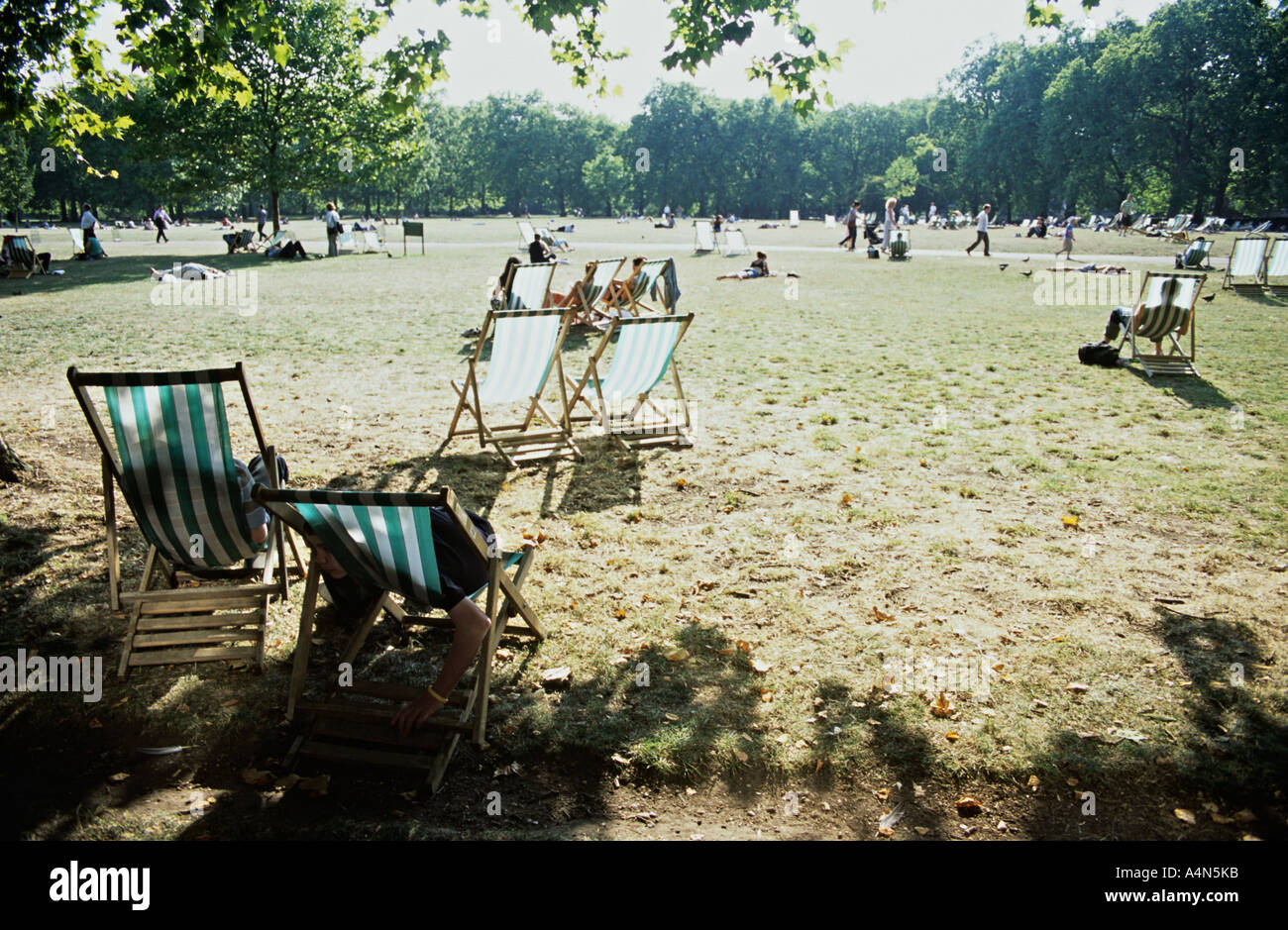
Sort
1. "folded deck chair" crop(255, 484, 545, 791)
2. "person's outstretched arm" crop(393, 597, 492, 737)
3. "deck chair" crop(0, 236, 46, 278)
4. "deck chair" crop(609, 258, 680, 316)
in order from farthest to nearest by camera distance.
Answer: "deck chair" crop(0, 236, 46, 278) → "deck chair" crop(609, 258, 680, 316) → "person's outstretched arm" crop(393, 597, 492, 737) → "folded deck chair" crop(255, 484, 545, 791)

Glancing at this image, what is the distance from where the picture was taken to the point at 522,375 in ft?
22.0

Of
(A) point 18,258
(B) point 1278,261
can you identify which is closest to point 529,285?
(B) point 1278,261

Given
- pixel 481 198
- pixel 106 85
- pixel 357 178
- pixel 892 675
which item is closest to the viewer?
pixel 892 675

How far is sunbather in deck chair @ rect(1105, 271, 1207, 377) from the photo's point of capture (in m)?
9.24

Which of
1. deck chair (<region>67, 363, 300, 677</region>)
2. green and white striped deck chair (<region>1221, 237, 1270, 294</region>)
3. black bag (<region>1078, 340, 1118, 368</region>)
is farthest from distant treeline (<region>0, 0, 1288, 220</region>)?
deck chair (<region>67, 363, 300, 677</region>)

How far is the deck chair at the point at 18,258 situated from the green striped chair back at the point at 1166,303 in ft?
76.4

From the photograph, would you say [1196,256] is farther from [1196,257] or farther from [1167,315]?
[1167,315]

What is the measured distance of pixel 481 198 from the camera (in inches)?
3922

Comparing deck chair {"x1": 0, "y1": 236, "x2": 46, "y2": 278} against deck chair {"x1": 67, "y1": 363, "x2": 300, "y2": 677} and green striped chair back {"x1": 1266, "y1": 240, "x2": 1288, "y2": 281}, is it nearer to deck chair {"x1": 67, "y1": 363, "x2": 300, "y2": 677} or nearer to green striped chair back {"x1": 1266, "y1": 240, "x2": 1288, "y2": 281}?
deck chair {"x1": 67, "y1": 363, "x2": 300, "y2": 677}

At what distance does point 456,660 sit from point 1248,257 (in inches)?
770

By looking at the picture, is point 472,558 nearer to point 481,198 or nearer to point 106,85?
point 106,85
